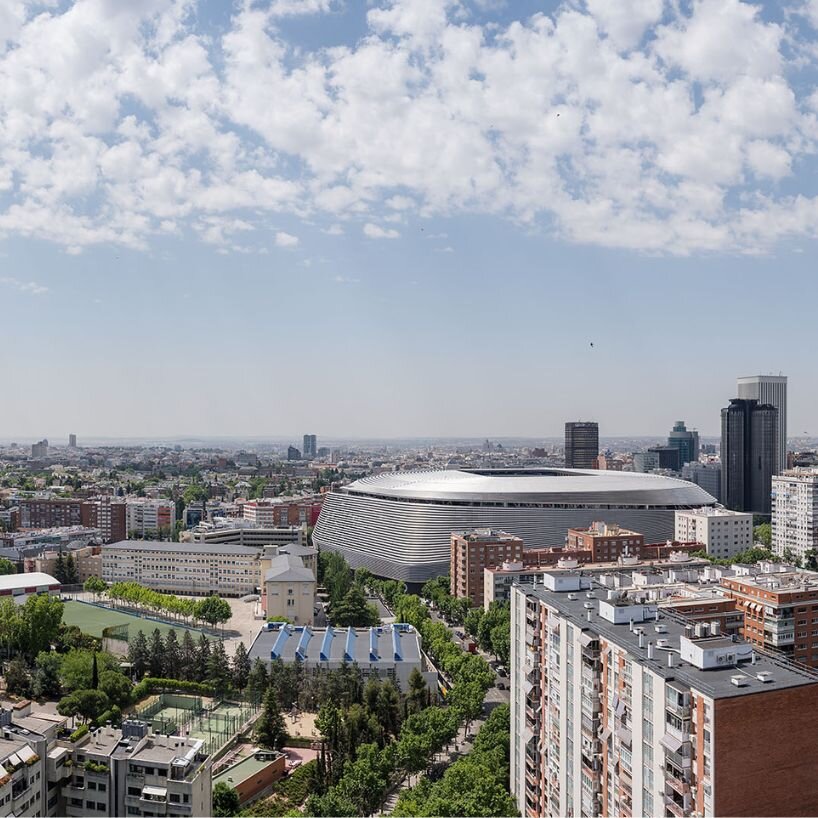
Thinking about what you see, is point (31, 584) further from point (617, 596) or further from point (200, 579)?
point (617, 596)

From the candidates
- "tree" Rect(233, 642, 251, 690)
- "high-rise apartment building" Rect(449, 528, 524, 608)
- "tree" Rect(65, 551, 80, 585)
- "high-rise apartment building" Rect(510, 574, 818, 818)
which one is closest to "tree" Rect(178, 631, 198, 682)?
"tree" Rect(233, 642, 251, 690)

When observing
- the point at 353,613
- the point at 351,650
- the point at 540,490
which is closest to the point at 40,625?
the point at 351,650

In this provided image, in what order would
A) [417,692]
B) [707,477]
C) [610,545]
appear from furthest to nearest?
1. [707,477]
2. [610,545]
3. [417,692]

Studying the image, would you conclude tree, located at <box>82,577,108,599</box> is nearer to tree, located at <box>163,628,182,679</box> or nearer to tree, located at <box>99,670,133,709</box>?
tree, located at <box>163,628,182,679</box>

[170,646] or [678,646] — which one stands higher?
[678,646]

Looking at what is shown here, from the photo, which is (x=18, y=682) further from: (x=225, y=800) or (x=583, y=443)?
(x=583, y=443)

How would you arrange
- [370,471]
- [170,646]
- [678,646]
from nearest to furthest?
[678,646], [170,646], [370,471]

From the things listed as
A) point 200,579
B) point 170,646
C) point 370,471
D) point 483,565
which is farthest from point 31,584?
point 370,471
